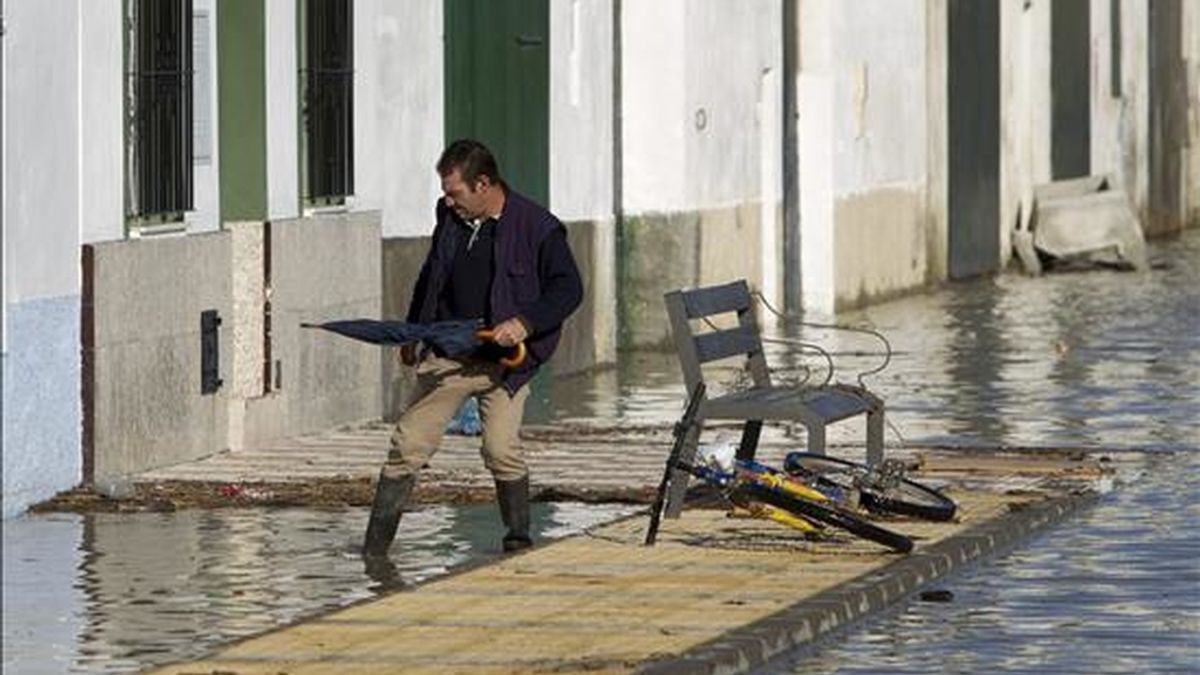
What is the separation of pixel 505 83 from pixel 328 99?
394 centimetres

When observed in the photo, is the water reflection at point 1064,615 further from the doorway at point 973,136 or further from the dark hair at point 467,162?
the doorway at point 973,136

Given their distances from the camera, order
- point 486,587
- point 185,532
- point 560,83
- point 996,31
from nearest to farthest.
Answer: point 486,587 < point 185,532 < point 560,83 < point 996,31

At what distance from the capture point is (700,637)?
47.5ft

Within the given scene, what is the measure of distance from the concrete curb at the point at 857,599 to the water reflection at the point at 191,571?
1624 mm

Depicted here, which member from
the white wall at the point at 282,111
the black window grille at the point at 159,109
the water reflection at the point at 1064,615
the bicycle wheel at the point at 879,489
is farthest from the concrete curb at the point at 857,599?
the white wall at the point at 282,111

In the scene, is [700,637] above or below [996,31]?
below

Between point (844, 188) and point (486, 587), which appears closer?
point (486, 587)

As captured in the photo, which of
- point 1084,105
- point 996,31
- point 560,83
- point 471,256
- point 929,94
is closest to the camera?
point 471,256

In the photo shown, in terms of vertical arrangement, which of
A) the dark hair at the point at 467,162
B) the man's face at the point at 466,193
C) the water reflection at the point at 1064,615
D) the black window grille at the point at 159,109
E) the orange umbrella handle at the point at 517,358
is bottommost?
the water reflection at the point at 1064,615

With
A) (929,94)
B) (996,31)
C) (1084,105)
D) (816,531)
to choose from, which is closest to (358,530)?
(816,531)

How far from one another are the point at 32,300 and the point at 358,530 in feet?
6.54

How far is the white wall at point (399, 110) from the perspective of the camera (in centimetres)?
2505

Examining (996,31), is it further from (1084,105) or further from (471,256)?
(471,256)

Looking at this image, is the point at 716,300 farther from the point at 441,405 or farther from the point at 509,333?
the point at 509,333
